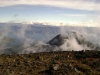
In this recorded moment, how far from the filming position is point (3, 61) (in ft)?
139

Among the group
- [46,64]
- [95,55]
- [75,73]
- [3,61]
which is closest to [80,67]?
[75,73]

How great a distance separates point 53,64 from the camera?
125ft

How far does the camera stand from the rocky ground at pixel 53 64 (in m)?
36.2

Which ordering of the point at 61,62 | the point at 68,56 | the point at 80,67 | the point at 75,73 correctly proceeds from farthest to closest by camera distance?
the point at 68,56
the point at 61,62
the point at 80,67
the point at 75,73

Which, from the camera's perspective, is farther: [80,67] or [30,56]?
[30,56]

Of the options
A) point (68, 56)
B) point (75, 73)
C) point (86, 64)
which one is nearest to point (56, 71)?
point (75, 73)

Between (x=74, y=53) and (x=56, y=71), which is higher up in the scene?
(x=56, y=71)

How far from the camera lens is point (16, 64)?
40.2 m

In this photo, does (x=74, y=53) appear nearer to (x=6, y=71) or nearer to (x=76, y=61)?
(x=76, y=61)

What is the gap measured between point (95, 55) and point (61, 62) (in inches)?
330

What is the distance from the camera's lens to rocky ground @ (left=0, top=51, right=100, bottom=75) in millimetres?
36250

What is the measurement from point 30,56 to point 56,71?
10816mm

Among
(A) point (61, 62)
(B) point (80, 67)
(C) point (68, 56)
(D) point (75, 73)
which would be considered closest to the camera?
(D) point (75, 73)

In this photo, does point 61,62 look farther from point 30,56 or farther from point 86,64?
point 30,56
